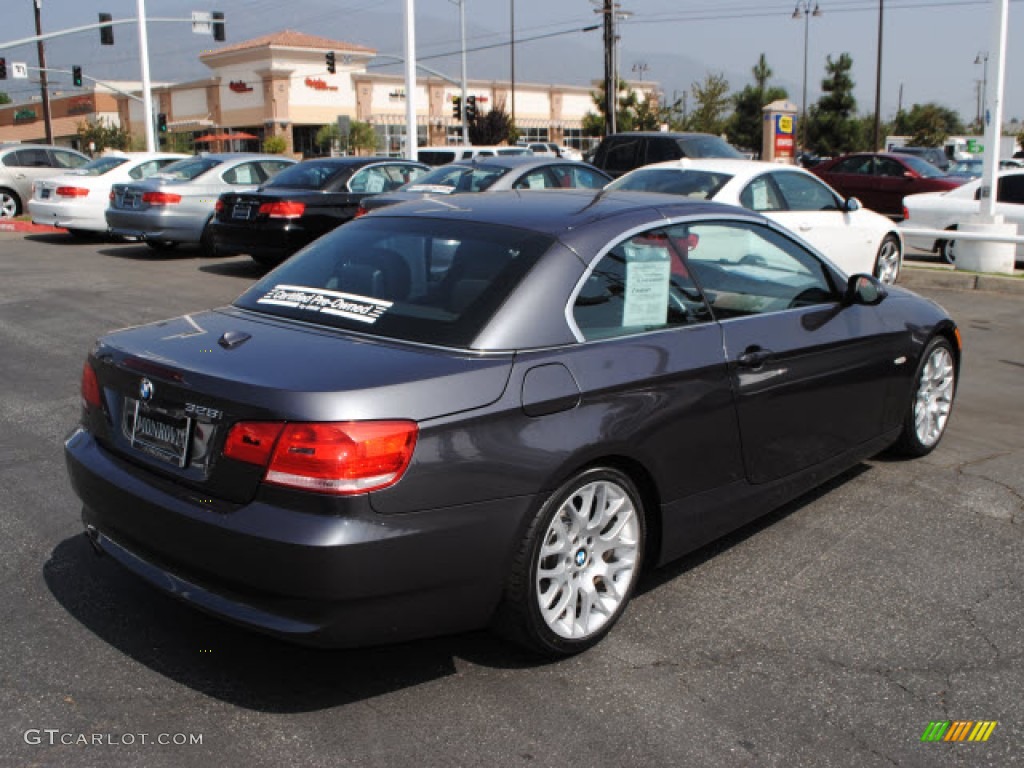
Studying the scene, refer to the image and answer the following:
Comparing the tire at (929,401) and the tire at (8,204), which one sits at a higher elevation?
the tire at (8,204)

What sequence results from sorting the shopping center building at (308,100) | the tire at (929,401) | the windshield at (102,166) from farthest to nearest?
1. the shopping center building at (308,100)
2. the windshield at (102,166)
3. the tire at (929,401)

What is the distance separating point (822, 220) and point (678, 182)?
182cm

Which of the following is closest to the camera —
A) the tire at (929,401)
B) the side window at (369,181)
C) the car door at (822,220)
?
the tire at (929,401)

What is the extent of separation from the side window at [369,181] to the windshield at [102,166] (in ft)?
19.0

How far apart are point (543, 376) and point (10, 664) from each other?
81.8 inches

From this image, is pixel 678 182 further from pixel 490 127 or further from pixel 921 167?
pixel 490 127

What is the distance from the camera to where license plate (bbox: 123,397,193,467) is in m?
3.38

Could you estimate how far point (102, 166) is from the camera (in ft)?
58.7

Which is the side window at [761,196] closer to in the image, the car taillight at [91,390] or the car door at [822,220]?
the car door at [822,220]

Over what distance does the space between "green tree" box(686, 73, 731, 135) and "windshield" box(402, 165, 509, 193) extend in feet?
159

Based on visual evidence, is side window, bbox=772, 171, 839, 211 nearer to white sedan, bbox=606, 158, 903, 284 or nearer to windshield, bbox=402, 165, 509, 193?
white sedan, bbox=606, 158, 903, 284

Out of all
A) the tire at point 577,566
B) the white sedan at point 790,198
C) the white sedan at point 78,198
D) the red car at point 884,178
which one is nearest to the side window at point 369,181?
the white sedan at point 790,198

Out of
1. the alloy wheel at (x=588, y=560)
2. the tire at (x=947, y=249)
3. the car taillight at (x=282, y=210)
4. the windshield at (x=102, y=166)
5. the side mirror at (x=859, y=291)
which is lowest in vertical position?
the alloy wheel at (x=588, y=560)

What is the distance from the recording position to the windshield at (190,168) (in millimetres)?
15625
